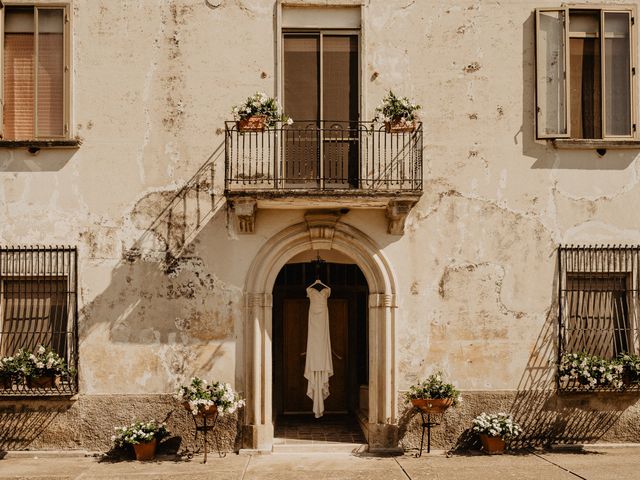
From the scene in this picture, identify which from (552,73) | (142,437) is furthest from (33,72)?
(552,73)

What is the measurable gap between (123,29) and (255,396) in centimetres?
629

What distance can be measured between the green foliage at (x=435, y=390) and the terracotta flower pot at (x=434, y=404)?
63 mm

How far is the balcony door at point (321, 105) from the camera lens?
39.7ft

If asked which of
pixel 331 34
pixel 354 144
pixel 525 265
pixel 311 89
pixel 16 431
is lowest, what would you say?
pixel 16 431

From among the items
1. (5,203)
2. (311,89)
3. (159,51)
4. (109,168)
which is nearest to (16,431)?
(5,203)

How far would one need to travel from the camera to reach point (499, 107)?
12125 millimetres

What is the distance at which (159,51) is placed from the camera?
12.0m

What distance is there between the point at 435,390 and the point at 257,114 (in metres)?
5.06

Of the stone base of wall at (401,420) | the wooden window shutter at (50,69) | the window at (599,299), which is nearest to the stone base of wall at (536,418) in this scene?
the stone base of wall at (401,420)

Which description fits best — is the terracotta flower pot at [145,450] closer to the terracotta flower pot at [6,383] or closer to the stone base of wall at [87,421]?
the stone base of wall at [87,421]

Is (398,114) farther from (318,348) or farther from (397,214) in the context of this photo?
(318,348)

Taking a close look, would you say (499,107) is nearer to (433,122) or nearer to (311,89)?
(433,122)

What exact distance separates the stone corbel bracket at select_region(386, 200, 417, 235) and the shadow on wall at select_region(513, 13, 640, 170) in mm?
2197

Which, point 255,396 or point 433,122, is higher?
point 433,122
